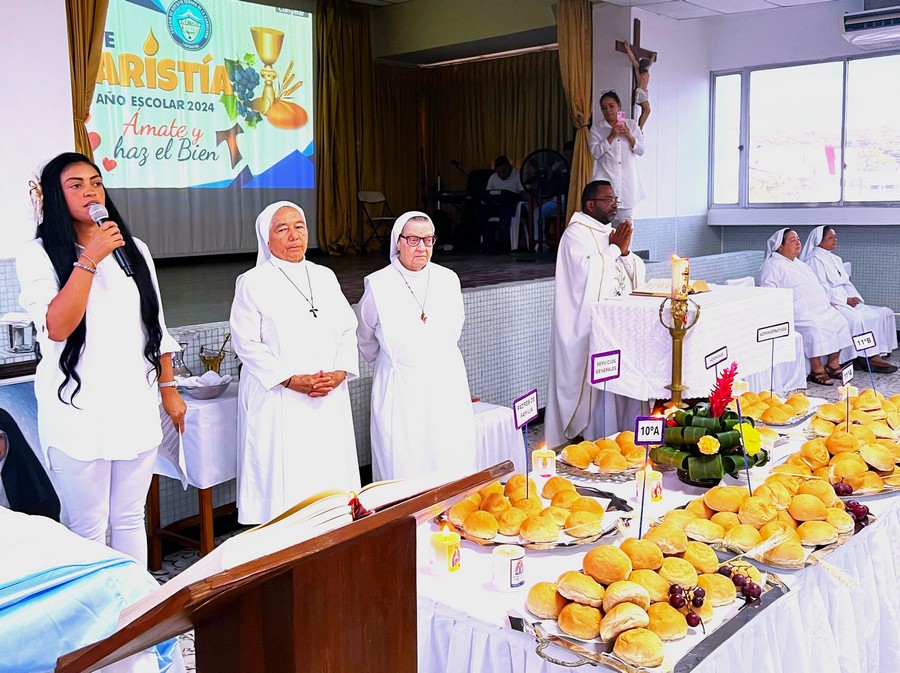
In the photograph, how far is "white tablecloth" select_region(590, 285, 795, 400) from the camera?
4.31 m

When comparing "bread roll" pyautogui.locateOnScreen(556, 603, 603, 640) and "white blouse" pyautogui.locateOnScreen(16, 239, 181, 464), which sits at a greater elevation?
"white blouse" pyautogui.locateOnScreen(16, 239, 181, 464)

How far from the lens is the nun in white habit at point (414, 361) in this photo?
3.59 meters

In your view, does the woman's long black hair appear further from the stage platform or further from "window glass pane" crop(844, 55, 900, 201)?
"window glass pane" crop(844, 55, 900, 201)

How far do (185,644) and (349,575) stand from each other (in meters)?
2.31

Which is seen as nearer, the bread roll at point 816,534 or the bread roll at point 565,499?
the bread roll at point 816,534

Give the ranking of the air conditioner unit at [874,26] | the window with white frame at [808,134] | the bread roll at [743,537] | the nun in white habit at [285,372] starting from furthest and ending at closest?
the window with white frame at [808,134] → the air conditioner unit at [874,26] → the nun in white habit at [285,372] → the bread roll at [743,537]

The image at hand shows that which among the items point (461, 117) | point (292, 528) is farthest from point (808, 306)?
point (461, 117)

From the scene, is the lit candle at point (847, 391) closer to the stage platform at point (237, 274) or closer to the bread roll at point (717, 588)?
the bread roll at point (717, 588)

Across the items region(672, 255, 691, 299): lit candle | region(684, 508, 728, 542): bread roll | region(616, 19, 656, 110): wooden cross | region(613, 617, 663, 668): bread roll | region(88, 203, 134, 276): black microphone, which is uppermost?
region(616, 19, 656, 110): wooden cross

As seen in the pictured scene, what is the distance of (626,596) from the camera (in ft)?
5.14

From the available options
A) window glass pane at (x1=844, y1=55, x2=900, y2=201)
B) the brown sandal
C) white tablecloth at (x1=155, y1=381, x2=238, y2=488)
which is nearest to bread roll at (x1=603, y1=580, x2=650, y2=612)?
white tablecloth at (x1=155, y1=381, x2=238, y2=488)

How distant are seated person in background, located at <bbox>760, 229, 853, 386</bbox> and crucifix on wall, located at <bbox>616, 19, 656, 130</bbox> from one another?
184 centimetres

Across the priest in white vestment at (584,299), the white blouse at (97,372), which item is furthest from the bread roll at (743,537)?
the priest in white vestment at (584,299)

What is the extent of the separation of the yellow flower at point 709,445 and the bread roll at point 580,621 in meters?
0.82
